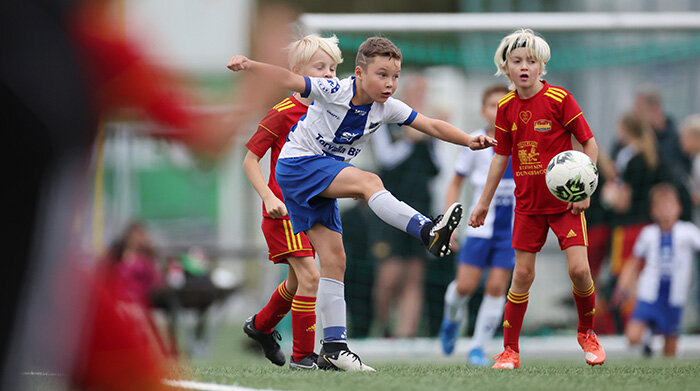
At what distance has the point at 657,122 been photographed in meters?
9.08

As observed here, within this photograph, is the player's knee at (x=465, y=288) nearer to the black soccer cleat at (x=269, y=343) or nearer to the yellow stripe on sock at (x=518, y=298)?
the yellow stripe on sock at (x=518, y=298)

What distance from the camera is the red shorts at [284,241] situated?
500 centimetres

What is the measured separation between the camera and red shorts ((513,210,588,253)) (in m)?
4.71

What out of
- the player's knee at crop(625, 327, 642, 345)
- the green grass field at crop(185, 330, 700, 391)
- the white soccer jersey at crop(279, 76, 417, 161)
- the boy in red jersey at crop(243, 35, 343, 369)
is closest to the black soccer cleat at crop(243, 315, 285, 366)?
the boy in red jersey at crop(243, 35, 343, 369)

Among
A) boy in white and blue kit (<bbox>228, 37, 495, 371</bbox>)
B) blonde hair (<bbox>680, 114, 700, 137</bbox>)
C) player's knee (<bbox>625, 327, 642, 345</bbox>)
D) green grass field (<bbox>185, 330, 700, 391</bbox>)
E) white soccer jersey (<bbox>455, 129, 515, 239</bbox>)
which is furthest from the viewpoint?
blonde hair (<bbox>680, 114, 700, 137</bbox>)

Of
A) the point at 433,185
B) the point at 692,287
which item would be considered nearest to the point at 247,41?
the point at 433,185

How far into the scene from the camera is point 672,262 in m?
8.55

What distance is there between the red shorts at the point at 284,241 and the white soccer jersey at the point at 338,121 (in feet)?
1.78

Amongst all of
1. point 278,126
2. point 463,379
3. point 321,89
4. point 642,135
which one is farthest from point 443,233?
point 642,135

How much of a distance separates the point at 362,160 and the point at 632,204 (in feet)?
9.10

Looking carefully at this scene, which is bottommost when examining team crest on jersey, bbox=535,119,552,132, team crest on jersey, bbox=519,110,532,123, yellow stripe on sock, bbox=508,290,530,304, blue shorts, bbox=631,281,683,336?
blue shorts, bbox=631,281,683,336

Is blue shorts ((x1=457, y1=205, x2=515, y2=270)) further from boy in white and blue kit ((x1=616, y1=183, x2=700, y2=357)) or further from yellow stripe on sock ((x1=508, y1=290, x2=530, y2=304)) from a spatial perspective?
boy in white and blue kit ((x1=616, y1=183, x2=700, y2=357))

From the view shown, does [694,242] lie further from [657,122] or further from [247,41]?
[247,41]

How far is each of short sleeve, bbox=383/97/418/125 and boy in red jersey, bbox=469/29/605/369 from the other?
57cm
